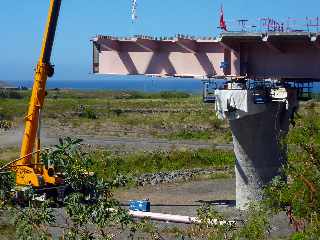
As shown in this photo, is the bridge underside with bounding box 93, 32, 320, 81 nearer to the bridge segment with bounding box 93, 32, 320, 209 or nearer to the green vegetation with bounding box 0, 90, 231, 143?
the bridge segment with bounding box 93, 32, 320, 209

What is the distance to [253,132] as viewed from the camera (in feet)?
83.7

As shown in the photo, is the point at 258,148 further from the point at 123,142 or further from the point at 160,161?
the point at 123,142

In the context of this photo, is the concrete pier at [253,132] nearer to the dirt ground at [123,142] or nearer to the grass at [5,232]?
the grass at [5,232]

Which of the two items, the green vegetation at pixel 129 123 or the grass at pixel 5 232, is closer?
the grass at pixel 5 232

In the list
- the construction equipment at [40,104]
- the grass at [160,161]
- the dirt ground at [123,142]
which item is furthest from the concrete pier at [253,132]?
the dirt ground at [123,142]

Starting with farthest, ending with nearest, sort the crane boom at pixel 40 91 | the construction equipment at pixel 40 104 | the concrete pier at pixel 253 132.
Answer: the crane boom at pixel 40 91 → the construction equipment at pixel 40 104 → the concrete pier at pixel 253 132

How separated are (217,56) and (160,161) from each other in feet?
66.7

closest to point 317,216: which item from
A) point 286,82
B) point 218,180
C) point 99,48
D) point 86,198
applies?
point 86,198

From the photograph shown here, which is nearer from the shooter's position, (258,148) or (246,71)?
(246,71)

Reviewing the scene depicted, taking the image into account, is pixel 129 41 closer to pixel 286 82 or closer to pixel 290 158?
pixel 286 82

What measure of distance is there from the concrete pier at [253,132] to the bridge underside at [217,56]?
3.35 feet

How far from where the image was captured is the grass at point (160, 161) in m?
42.3

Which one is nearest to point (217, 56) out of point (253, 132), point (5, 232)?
point (253, 132)

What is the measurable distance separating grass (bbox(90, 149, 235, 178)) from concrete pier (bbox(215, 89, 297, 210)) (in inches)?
584
